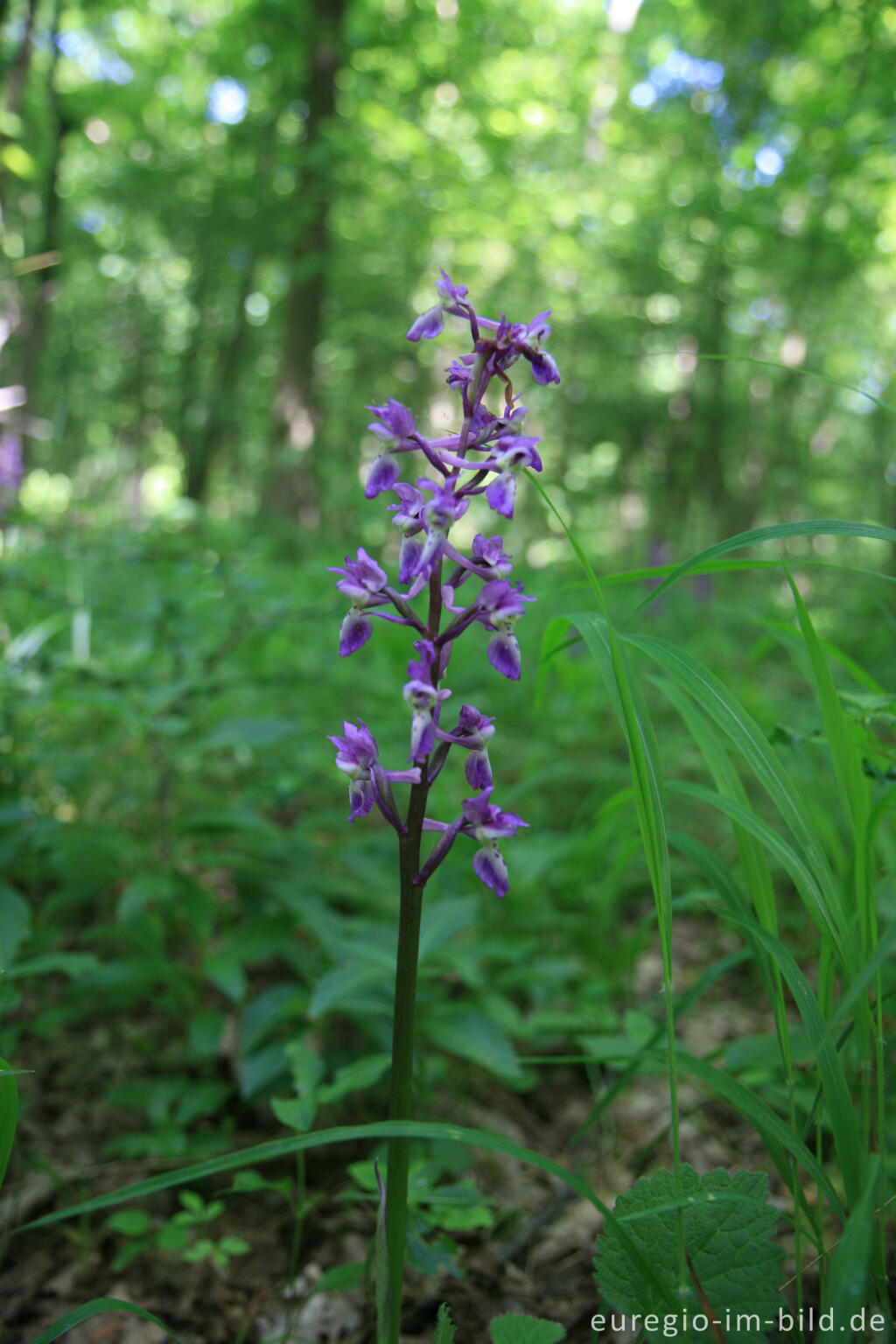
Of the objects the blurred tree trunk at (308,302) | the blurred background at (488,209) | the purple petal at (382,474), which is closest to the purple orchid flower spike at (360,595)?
the purple petal at (382,474)

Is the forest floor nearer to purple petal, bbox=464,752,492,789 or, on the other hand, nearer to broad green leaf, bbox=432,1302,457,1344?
broad green leaf, bbox=432,1302,457,1344

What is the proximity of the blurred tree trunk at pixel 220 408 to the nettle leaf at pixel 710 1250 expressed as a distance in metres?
15.5

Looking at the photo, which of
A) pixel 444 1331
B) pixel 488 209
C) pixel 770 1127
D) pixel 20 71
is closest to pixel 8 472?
pixel 20 71

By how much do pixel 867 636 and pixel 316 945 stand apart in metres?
5.33

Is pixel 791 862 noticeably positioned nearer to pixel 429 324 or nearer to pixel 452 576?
pixel 452 576

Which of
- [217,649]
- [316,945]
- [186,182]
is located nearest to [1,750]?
[217,649]

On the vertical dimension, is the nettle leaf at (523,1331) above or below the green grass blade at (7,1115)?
below

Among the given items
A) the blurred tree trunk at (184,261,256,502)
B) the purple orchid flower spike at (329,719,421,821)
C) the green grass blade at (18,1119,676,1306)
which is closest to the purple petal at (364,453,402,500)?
the purple orchid flower spike at (329,719,421,821)

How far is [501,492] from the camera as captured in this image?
42.1 inches

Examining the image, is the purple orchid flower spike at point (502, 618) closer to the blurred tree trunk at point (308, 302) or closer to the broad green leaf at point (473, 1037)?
the broad green leaf at point (473, 1037)

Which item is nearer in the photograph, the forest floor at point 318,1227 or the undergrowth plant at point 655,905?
→ the undergrowth plant at point 655,905

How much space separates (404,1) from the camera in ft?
32.2

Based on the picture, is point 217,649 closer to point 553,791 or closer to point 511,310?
point 553,791

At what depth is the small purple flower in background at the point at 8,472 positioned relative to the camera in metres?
4.52
